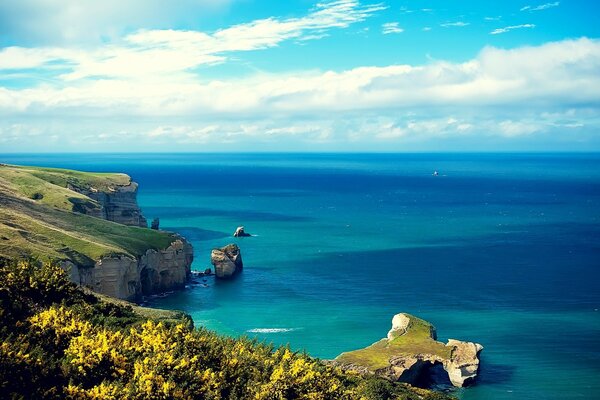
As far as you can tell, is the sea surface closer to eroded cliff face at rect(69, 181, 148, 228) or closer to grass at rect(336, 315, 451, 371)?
grass at rect(336, 315, 451, 371)

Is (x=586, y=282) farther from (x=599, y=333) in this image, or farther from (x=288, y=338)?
(x=288, y=338)

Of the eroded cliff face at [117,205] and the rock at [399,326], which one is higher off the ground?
the eroded cliff face at [117,205]

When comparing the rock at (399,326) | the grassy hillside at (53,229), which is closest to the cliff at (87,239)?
the grassy hillside at (53,229)

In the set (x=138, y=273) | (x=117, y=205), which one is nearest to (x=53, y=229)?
(x=138, y=273)

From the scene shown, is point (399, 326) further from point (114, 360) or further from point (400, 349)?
point (114, 360)

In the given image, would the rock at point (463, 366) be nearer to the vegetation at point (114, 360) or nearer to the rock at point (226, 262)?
the vegetation at point (114, 360)
